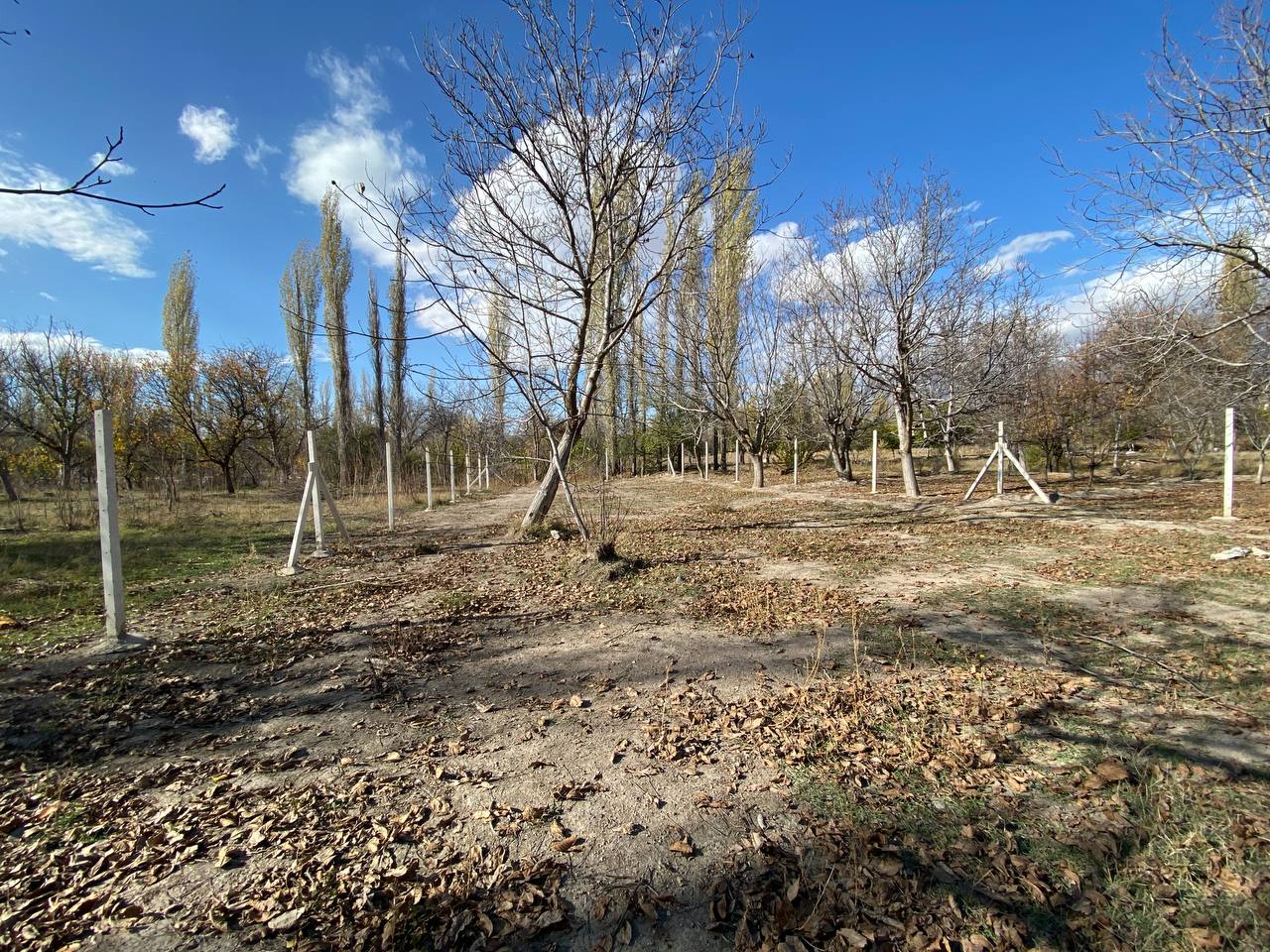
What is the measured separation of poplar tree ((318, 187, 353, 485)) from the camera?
90.6ft

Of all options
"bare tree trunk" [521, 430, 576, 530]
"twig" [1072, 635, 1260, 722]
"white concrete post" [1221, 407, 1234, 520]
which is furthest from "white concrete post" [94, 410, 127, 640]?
"white concrete post" [1221, 407, 1234, 520]

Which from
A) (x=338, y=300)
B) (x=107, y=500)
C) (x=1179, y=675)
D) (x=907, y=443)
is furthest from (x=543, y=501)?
(x=338, y=300)

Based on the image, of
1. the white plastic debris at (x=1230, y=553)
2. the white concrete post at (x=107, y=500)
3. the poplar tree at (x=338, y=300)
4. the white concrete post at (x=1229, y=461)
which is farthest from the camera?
the poplar tree at (x=338, y=300)

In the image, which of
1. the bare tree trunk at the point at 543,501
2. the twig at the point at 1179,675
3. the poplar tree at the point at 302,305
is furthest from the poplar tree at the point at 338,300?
the twig at the point at 1179,675

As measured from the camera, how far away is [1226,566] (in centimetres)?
617

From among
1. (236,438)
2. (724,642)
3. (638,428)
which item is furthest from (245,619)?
(638,428)

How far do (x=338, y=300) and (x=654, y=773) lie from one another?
109 ft

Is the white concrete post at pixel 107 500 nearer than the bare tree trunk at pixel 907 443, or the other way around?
the white concrete post at pixel 107 500

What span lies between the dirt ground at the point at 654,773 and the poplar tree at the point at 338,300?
24464mm

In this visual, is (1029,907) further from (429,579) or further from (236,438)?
(236,438)

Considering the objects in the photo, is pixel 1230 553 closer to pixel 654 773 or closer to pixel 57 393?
pixel 654 773

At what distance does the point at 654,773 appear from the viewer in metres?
2.70

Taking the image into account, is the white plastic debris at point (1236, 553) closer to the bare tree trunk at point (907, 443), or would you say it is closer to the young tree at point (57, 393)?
the bare tree trunk at point (907, 443)

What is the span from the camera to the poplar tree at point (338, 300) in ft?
90.6
